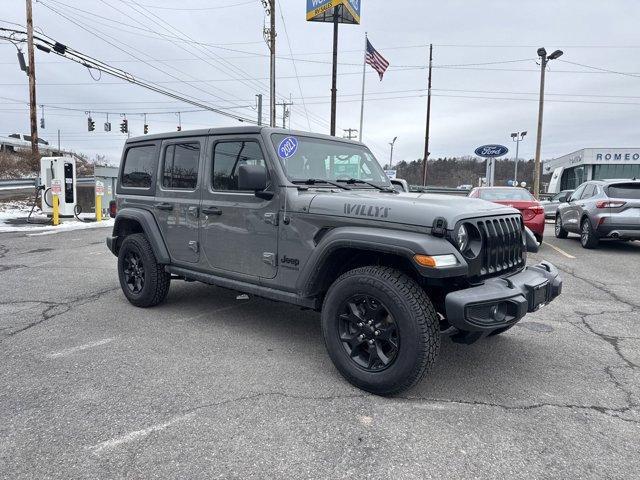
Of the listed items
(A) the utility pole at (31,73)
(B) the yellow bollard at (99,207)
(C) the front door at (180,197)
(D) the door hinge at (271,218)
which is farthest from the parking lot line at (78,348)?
(A) the utility pole at (31,73)

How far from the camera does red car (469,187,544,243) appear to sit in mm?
9961

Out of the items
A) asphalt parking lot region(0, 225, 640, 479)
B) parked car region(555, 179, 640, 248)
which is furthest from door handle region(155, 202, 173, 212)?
parked car region(555, 179, 640, 248)

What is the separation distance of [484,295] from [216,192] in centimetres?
256

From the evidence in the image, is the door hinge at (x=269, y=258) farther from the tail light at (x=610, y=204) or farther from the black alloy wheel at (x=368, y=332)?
the tail light at (x=610, y=204)

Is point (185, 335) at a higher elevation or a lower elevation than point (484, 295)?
lower

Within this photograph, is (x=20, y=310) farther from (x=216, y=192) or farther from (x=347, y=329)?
(x=347, y=329)

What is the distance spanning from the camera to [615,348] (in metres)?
4.17

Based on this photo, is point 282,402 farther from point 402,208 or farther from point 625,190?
point 625,190

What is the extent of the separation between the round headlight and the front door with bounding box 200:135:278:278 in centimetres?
147

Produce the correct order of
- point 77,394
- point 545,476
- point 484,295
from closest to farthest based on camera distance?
point 545,476
point 484,295
point 77,394

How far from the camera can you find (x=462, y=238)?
3033mm

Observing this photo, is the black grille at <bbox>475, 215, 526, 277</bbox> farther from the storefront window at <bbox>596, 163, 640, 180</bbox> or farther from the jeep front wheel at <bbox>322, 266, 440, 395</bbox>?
the storefront window at <bbox>596, 163, 640, 180</bbox>

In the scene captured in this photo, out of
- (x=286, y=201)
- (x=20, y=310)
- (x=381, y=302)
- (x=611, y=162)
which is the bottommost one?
(x=20, y=310)

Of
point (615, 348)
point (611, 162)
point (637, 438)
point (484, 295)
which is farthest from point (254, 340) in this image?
point (611, 162)
